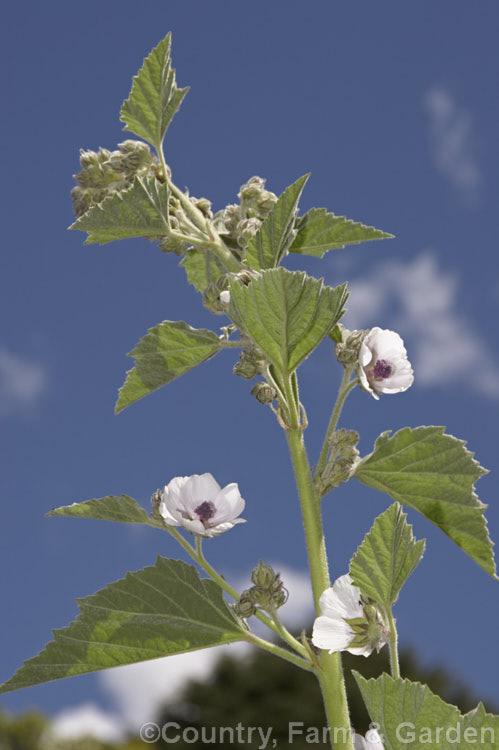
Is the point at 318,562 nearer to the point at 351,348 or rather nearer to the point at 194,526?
the point at 194,526

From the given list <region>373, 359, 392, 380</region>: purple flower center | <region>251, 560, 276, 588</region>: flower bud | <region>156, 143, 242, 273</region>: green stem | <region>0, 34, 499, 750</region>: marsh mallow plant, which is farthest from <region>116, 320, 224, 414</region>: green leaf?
<region>251, 560, 276, 588</region>: flower bud

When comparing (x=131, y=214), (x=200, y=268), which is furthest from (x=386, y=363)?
(x=200, y=268)

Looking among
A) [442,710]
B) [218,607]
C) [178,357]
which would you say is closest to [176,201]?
[178,357]

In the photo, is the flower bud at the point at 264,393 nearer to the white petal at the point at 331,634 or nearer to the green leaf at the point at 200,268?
the white petal at the point at 331,634

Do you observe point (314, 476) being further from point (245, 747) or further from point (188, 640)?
point (245, 747)

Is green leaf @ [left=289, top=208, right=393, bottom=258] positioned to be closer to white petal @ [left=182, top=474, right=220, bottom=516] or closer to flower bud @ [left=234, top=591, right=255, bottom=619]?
white petal @ [left=182, top=474, right=220, bottom=516]

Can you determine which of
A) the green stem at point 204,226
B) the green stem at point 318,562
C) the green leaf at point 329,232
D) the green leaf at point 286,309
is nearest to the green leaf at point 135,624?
the green stem at point 318,562
